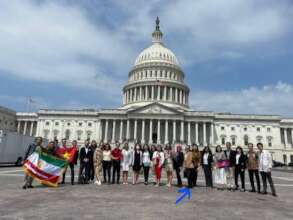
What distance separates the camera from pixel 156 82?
3703 inches

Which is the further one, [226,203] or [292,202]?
[292,202]

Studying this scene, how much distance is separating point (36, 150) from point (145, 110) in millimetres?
66320

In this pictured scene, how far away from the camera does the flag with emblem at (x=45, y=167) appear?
45.6 feet

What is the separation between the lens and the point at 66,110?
87.9 m

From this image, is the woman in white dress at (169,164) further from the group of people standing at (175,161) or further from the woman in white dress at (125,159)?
the woman in white dress at (125,159)

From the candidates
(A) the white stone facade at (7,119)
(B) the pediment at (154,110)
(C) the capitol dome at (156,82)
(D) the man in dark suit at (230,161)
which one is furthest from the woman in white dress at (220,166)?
A: (A) the white stone facade at (7,119)

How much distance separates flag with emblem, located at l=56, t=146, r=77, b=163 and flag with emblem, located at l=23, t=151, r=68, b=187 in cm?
37

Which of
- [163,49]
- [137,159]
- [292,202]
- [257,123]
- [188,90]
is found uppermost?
[163,49]

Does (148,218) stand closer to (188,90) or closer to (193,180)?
(193,180)

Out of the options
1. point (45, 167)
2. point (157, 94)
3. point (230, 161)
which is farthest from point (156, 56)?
point (45, 167)

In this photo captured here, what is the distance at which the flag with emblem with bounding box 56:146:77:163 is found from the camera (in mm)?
15445

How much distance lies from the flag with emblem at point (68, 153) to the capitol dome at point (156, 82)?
7541 cm

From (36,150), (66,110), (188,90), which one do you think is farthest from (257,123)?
(36,150)

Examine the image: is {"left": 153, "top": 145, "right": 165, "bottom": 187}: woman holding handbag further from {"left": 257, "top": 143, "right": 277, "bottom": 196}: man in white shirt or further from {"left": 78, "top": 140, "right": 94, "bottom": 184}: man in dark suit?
{"left": 257, "top": 143, "right": 277, "bottom": 196}: man in white shirt
